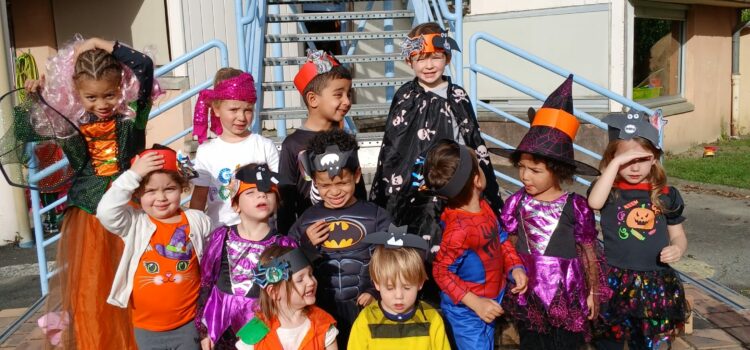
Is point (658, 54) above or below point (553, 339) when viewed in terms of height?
above

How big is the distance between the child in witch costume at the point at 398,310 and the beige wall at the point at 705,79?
32.2 feet

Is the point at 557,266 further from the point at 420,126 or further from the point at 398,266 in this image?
the point at 420,126

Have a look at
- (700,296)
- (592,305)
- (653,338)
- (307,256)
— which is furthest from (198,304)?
(700,296)

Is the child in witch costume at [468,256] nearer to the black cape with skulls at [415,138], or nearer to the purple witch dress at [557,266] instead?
the purple witch dress at [557,266]

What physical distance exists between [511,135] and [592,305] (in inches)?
289

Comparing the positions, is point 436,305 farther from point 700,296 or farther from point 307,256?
point 700,296

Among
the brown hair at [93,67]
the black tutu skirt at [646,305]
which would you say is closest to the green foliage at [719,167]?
the black tutu skirt at [646,305]

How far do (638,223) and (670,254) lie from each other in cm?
20

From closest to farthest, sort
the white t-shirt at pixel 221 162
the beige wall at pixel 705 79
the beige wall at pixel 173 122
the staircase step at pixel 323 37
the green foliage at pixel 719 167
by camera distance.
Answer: the white t-shirt at pixel 221 162
the staircase step at pixel 323 37
the beige wall at pixel 173 122
the green foliage at pixel 719 167
the beige wall at pixel 705 79

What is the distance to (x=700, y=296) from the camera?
455 cm

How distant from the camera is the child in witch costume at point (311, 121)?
3486 millimetres

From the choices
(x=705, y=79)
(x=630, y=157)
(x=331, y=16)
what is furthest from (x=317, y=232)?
(x=705, y=79)

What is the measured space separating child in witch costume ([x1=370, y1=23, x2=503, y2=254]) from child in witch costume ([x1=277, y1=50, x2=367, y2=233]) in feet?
0.71

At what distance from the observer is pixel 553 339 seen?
10.3ft
